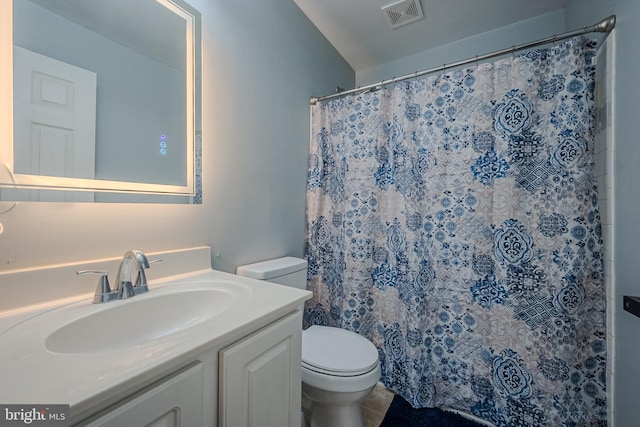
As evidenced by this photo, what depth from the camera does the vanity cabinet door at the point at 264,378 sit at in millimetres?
635

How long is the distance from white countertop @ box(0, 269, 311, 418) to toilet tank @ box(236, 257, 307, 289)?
0.45 meters

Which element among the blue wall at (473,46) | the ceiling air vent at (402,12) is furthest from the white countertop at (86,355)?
the blue wall at (473,46)

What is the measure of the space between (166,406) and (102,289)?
50 centimetres

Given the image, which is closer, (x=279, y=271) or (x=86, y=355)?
(x=86, y=355)

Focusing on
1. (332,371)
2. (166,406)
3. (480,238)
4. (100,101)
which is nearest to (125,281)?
(166,406)

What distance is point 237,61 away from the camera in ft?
4.34

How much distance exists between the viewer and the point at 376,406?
1.46m

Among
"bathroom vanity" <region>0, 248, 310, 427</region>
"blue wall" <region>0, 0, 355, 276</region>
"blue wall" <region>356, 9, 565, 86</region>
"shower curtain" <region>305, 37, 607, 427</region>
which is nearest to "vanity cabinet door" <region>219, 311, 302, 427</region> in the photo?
"bathroom vanity" <region>0, 248, 310, 427</region>

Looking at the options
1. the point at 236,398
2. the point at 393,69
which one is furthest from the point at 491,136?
the point at 236,398

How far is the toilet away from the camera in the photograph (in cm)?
109

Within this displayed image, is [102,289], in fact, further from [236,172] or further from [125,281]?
[236,172]

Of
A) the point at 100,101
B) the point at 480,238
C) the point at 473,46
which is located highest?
the point at 473,46

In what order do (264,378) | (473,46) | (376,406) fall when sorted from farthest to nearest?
(473,46) → (376,406) → (264,378)

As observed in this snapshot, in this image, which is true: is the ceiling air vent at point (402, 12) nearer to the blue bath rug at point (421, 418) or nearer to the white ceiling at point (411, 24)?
the white ceiling at point (411, 24)
